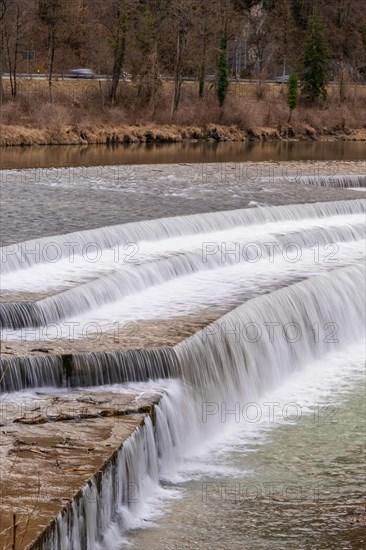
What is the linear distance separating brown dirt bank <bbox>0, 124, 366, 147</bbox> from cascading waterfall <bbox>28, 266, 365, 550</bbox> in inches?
1128

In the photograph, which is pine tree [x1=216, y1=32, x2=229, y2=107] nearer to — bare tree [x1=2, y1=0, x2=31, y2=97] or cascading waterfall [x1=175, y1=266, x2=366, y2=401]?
bare tree [x1=2, y1=0, x2=31, y2=97]

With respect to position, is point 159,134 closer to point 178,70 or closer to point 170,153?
point 170,153

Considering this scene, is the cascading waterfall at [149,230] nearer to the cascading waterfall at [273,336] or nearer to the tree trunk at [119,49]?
the cascading waterfall at [273,336]

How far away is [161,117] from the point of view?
56406 mm

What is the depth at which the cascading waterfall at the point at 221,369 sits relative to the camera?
1050 centimetres

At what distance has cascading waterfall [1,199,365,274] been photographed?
1920 cm

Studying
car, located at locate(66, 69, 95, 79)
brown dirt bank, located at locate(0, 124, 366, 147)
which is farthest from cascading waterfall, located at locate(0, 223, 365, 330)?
car, located at locate(66, 69, 95, 79)

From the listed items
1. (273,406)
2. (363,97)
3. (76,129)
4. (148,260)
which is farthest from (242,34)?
(273,406)

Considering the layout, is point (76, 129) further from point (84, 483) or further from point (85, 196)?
point (84, 483)

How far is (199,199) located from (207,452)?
14.4 metres

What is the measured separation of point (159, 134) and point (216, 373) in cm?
3877

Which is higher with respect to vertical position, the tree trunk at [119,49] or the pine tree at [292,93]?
the tree trunk at [119,49]

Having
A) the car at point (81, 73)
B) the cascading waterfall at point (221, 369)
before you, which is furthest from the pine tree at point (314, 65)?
the cascading waterfall at point (221, 369)

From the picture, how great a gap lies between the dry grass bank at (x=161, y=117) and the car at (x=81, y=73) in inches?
98.5
